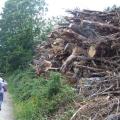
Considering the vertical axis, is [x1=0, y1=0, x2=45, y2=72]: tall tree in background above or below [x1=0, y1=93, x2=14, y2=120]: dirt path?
above

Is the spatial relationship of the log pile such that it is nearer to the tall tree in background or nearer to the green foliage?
the green foliage

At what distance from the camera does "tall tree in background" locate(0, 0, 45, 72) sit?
1138 inches

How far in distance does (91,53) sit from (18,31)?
1703 cm

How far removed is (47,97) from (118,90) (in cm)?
306

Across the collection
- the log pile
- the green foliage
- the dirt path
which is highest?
the log pile

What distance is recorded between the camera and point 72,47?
15820 mm

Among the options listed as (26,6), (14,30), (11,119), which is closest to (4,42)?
(14,30)

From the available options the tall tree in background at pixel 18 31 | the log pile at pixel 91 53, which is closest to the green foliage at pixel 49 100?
the log pile at pixel 91 53

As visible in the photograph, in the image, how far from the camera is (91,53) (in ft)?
46.5

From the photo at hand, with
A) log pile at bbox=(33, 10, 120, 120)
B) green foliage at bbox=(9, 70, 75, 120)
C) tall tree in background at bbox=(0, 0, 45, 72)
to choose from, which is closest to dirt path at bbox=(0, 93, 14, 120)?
green foliage at bbox=(9, 70, 75, 120)

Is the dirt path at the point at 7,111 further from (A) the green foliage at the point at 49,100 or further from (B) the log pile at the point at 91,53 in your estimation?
(B) the log pile at the point at 91,53

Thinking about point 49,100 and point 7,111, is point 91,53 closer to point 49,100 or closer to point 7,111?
point 49,100

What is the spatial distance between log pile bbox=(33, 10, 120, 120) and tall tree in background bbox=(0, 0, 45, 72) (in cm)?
1144

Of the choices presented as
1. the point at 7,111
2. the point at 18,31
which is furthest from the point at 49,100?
the point at 18,31
